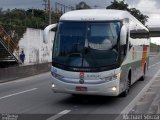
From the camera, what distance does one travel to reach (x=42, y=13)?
8694 centimetres

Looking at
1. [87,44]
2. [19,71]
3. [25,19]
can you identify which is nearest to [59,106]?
[87,44]

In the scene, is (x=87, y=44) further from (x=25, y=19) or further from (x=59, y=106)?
(x=25, y=19)

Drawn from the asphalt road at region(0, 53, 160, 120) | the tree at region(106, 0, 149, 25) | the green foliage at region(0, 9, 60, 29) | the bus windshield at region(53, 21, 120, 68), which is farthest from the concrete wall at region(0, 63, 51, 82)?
the tree at region(106, 0, 149, 25)

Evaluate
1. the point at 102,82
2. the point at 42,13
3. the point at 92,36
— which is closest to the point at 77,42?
the point at 92,36

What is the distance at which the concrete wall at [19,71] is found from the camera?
25859 millimetres

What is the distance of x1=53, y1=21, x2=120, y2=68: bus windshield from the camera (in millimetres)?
13648

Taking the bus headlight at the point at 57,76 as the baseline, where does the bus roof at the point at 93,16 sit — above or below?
above

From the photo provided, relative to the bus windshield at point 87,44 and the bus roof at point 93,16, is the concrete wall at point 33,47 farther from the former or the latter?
the bus windshield at point 87,44

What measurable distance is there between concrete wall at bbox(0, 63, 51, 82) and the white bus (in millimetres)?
11924

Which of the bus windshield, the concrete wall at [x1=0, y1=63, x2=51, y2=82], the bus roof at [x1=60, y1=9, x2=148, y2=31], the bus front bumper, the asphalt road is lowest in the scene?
the concrete wall at [x1=0, y1=63, x2=51, y2=82]

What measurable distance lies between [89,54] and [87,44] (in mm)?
349

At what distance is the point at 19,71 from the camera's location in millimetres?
27844

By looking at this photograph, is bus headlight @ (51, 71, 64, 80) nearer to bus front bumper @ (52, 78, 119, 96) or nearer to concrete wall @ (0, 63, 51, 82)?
bus front bumper @ (52, 78, 119, 96)

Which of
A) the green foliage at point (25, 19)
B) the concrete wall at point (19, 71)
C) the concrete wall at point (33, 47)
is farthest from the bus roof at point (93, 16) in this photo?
the green foliage at point (25, 19)
